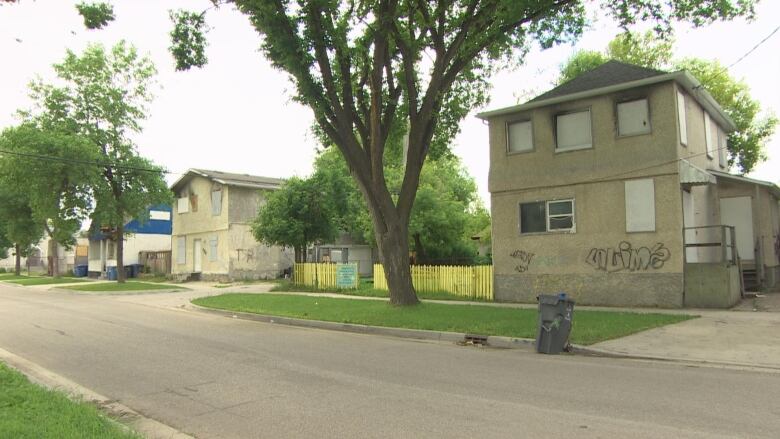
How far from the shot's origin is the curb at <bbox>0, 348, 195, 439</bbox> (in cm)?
522

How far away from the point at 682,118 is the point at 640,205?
2725 mm

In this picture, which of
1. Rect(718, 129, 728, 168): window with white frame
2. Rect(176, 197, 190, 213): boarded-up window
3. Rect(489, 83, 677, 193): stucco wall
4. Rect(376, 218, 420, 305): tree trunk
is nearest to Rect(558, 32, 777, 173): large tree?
Rect(718, 129, 728, 168): window with white frame

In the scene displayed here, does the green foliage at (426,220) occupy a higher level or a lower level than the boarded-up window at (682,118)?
lower

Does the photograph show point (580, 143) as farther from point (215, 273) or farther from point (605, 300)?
point (215, 273)

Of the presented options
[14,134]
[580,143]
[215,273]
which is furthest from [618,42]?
[14,134]

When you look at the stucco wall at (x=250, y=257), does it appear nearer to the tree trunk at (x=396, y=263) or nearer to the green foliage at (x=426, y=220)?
the green foliage at (x=426, y=220)

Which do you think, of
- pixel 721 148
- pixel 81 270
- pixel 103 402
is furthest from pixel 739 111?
pixel 81 270

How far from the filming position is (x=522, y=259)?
1703 centimetres

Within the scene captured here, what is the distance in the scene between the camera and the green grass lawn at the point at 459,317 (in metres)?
10.8

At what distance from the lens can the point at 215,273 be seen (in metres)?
31.6

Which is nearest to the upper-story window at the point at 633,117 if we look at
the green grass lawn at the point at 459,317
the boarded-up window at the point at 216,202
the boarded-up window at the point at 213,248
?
the green grass lawn at the point at 459,317

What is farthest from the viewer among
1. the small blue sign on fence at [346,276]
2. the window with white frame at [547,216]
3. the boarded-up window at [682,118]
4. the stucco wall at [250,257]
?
the stucco wall at [250,257]

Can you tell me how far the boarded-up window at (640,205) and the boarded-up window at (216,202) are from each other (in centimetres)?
2292

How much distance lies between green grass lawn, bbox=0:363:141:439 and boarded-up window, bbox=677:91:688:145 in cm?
1493
